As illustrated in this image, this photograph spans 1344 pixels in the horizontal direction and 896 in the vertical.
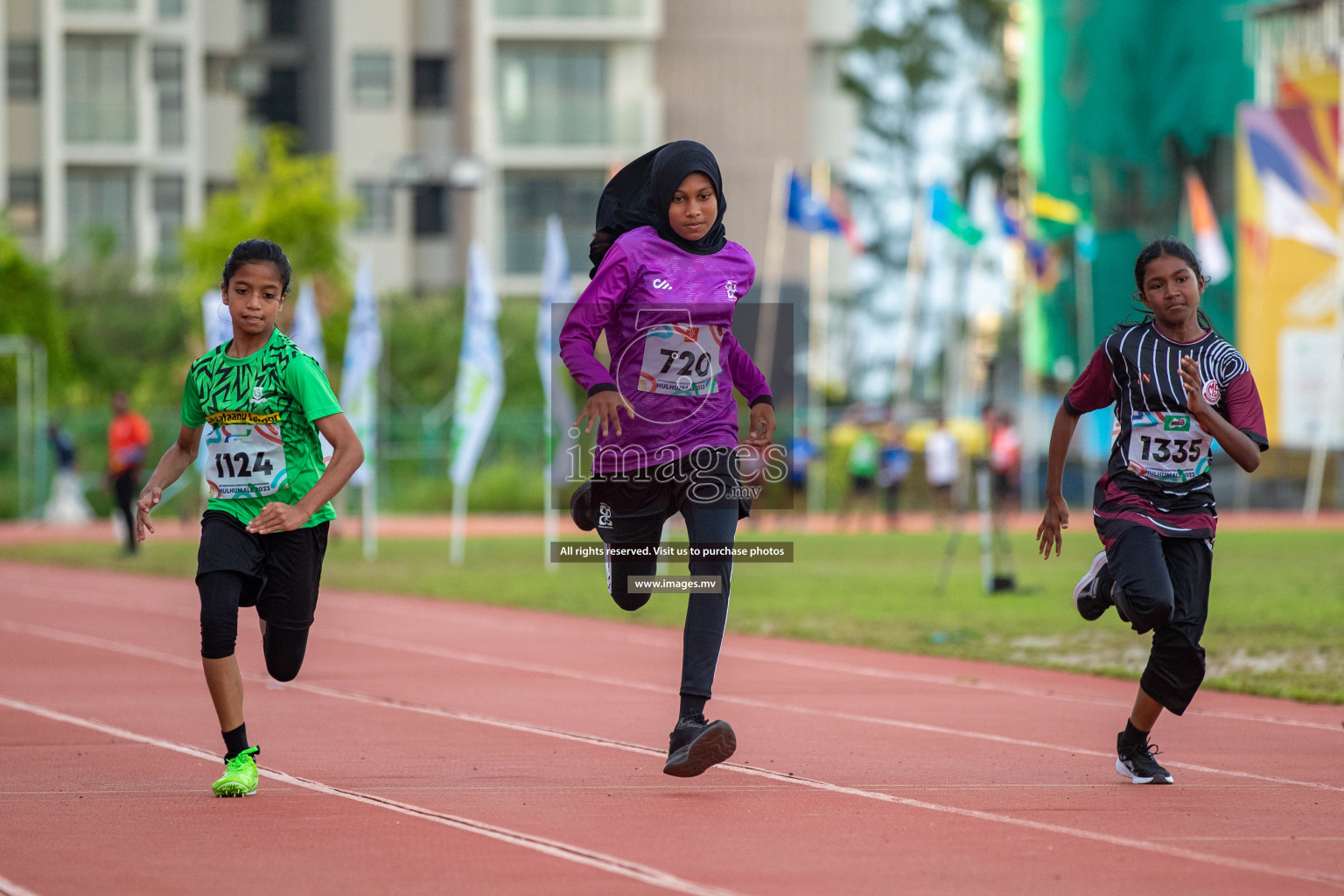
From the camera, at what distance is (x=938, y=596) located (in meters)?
18.0

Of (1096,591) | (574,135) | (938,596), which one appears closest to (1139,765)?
(1096,591)

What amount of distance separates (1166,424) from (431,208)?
48768 millimetres

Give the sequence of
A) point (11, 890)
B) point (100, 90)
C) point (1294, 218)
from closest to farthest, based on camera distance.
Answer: point (11, 890)
point (1294, 218)
point (100, 90)

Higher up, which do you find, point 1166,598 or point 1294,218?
point 1294,218

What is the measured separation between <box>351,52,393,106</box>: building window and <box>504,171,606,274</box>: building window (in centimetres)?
450

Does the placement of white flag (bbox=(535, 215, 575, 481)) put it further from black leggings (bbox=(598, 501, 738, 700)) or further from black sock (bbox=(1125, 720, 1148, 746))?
black sock (bbox=(1125, 720, 1148, 746))

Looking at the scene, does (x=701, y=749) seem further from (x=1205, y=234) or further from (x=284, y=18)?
(x=284, y=18)

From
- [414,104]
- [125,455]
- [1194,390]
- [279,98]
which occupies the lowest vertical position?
[125,455]

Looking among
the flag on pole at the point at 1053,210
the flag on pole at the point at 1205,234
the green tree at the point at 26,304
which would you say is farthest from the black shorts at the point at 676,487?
the flag on pole at the point at 1053,210

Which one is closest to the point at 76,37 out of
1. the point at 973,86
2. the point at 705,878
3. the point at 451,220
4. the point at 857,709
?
the point at 451,220

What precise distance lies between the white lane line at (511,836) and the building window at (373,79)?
46.5 metres

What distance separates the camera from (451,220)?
54.3 m

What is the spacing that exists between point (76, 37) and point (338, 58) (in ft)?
23.0

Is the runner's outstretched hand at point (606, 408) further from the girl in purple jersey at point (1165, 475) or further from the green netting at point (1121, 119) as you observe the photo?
the green netting at point (1121, 119)
